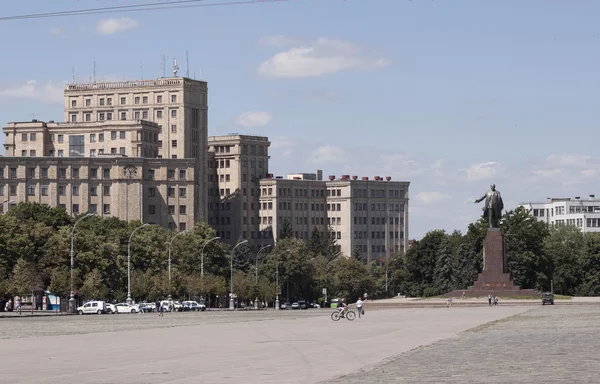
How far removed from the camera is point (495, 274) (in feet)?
378

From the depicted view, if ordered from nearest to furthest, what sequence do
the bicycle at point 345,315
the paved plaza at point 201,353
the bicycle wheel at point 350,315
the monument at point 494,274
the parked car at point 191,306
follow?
1. the paved plaza at point 201,353
2. the bicycle at point 345,315
3. the bicycle wheel at point 350,315
4. the monument at point 494,274
5. the parked car at point 191,306

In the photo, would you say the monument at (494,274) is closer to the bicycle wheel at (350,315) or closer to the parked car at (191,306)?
the parked car at (191,306)

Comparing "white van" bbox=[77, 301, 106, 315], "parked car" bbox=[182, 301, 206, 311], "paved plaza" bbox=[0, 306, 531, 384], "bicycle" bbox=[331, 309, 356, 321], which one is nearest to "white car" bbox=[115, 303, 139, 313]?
"white van" bbox=[77, 301, 106, 315]

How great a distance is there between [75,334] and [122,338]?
5069mm

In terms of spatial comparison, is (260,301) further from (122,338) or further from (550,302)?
(122,338)

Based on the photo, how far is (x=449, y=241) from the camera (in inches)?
6890

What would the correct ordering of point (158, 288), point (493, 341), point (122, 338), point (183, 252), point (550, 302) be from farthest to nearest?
1. point (183, 252)
2. point (158, 288)
3. point (550, 302)
4. point (122, 338)
5. point (493, 341)

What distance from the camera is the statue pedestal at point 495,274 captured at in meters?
114

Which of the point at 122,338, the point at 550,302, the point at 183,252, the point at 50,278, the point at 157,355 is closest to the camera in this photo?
the point at 157,355

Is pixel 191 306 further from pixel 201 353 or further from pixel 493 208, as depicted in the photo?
pixel 201 353

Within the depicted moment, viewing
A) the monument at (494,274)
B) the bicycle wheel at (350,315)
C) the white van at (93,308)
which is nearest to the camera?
the bicycle wheel at (350,315)

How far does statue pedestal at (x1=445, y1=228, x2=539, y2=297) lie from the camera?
114188 mm

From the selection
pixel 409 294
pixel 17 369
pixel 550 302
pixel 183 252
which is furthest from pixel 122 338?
pixel 409 294

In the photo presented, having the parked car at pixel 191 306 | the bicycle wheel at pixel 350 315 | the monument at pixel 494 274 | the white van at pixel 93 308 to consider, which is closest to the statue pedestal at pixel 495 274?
the monument at pixel 494 274
